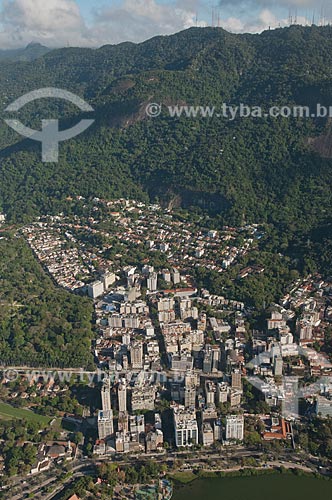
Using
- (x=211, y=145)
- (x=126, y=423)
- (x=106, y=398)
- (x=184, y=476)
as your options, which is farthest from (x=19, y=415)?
(x=211, y=145)

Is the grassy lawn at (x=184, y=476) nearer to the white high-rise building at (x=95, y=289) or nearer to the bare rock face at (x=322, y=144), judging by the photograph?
the white high-rise building at (x=95, y=289)

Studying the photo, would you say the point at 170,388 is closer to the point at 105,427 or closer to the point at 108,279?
the point at 105,427

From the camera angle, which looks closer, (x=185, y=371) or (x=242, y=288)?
(x=185, y=371)

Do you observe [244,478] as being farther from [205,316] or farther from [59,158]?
[59,158]

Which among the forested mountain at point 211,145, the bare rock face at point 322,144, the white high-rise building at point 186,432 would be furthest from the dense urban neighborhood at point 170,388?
the bare rock face at point 322,144

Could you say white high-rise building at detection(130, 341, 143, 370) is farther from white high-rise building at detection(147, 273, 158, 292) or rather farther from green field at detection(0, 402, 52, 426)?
white high-rise building at detection(147, 273, 158, 292)

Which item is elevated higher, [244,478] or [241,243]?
[241,243]

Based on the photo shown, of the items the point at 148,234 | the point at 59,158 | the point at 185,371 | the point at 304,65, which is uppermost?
the point at 304,65

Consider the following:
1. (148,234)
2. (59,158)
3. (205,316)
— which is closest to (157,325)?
(205,316)
